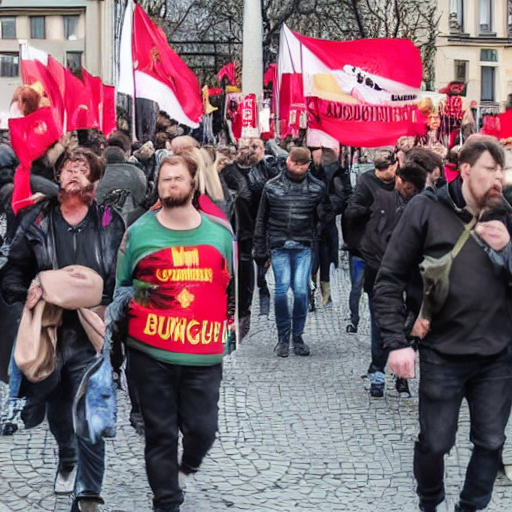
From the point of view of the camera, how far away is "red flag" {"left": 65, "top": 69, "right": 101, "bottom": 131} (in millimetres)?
9852

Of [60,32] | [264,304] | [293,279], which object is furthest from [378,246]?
[60,32]

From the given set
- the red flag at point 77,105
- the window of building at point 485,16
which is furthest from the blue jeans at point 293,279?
the window of building at point 485,16

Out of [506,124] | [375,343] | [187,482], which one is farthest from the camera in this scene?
[506,124]

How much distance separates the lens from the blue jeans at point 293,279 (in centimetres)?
1117

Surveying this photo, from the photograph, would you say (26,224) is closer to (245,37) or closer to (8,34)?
(245,37)

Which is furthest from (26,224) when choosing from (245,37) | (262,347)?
(245,37)

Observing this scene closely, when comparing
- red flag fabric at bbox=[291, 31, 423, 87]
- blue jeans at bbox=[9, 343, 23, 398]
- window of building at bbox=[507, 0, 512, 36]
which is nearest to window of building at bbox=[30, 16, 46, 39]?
window of building at bbox=[507, 0, 512, 36]

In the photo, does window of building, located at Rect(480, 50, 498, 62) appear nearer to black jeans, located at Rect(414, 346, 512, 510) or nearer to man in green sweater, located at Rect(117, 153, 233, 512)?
man in green sweater, located at Rect(117, 153, 233, 512)

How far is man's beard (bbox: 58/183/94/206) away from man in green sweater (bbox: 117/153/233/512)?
41 centimetres

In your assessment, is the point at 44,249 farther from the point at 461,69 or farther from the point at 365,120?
the point at 461,69

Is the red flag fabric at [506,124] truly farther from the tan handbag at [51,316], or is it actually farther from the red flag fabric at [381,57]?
the tan handbag at [51,316]

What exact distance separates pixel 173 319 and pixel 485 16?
61.4m

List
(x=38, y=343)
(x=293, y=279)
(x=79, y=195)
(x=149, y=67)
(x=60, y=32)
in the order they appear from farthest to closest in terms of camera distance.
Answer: (x=60, y=32), (x=149, y=67), (x=293, y=279), (x=79, y=195), (x=38, y=343)

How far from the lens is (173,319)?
19.5 feet
